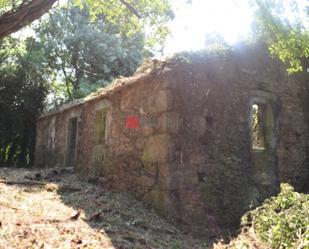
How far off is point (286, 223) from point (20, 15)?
328cm

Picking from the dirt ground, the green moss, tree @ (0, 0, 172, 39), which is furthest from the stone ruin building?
tree @ (0, 0, 172, 39)

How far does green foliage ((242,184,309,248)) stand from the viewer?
3.77 m

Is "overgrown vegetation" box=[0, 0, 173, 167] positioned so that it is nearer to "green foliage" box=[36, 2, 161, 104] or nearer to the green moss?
"green foliage" box=[36, 2, 161, 104]

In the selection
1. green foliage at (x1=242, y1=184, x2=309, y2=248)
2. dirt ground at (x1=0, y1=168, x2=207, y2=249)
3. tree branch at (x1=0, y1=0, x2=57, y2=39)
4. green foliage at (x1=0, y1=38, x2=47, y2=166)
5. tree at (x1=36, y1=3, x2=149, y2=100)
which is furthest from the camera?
tree at (x1=36, y1=3, x2=149, y2=100)

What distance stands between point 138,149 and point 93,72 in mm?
10907

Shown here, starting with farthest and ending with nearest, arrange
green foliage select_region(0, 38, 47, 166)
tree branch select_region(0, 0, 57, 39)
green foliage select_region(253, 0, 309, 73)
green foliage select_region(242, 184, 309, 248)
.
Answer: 1. green foliage select_region(0, 38, 47, 166)
2. green foliage select_region(253, 0, 309, 73)
3. green foliage select_region(242, 184, 309, 248)
4. tree branch select_region(0, 0, 57, 39)

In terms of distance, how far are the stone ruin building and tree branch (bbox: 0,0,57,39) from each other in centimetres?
433

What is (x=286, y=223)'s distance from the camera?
413 cm

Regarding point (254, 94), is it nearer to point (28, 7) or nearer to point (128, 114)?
point (128, 114)

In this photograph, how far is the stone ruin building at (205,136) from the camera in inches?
291

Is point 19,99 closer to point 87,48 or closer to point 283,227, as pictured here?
point 87,48

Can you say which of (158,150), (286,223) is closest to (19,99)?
(158,150)

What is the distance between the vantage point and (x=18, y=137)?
17.4 meters

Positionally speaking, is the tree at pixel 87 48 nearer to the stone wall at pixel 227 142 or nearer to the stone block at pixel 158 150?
the stone wall at pixel 227 142
